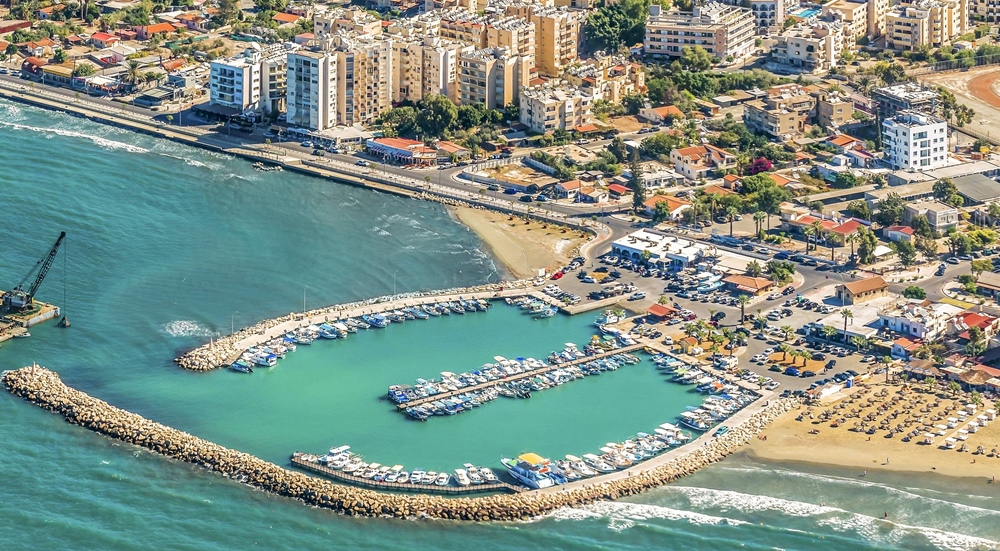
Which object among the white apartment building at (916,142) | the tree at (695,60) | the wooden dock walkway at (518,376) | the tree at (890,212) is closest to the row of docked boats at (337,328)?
the wooden dock walkway at (518,376)

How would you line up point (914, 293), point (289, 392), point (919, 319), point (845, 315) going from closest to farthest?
point (289, 392), point (919, 319), point (845, 315), point (914, 293)

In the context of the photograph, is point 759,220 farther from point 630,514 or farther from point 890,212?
point 630,514

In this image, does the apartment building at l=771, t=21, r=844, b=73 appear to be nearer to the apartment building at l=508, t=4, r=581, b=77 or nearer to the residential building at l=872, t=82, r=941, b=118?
the residential building at l=872, t=82, r=941, b=118

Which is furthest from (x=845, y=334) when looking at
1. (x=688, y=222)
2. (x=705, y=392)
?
(x=688, y=222)

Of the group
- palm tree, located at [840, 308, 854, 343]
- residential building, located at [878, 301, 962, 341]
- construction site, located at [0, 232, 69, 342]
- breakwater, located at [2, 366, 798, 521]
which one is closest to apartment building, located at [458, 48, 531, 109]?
palm tree, located at [840, 308, 854, 343]

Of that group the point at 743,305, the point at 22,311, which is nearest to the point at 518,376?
the point at 743,305

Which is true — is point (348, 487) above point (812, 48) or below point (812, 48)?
below
